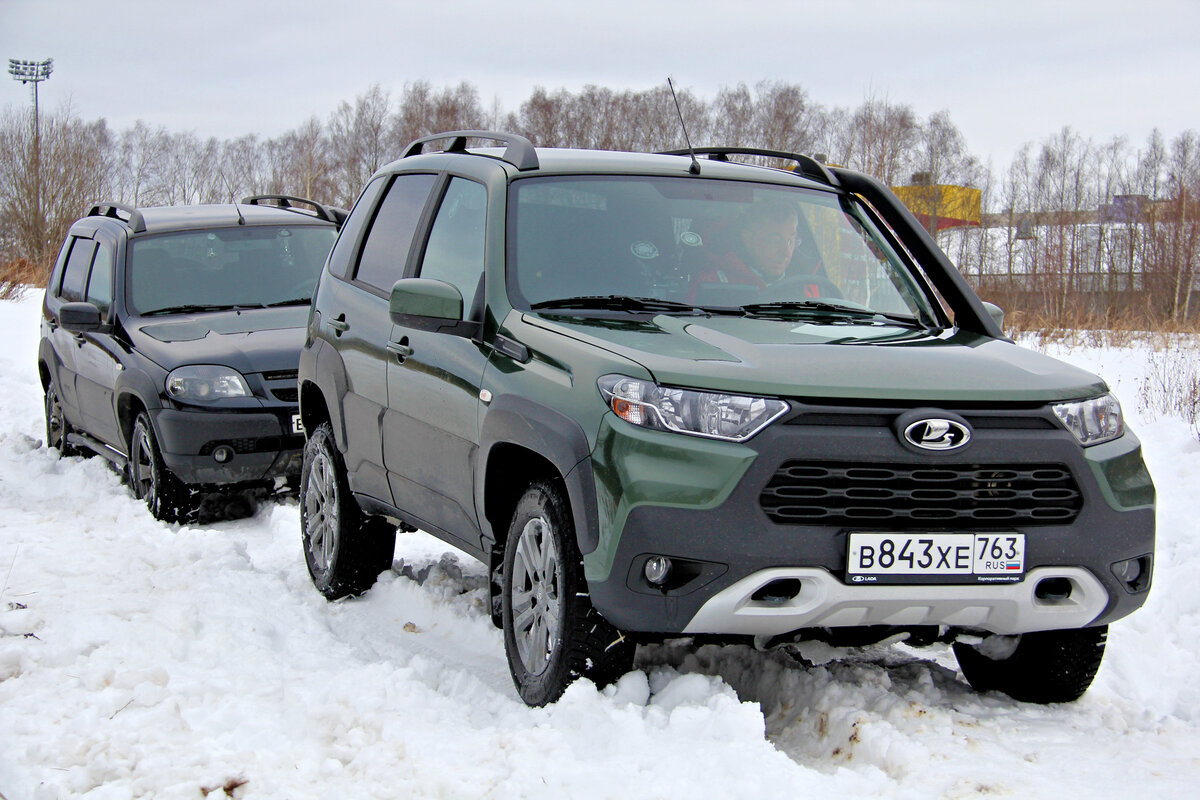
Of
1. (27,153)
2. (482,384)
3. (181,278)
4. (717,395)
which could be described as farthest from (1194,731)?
(27,153)

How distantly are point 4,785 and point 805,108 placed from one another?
5665 centimetres

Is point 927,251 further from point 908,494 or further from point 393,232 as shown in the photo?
point 393,232

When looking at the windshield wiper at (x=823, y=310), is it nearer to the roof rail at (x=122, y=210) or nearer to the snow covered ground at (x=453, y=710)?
the snow covered ground at (x=453, y=710)

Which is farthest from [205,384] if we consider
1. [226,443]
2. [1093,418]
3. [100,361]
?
[1093,418]

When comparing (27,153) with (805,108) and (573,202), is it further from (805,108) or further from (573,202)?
(573,202)

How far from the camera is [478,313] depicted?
14.6ft

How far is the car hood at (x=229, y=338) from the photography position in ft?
24.8

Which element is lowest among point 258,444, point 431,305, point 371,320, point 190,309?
point 258,444

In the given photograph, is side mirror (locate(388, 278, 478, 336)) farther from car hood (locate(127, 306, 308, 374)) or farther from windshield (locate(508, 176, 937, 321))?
car hood (locate(127, 306, 308, 374))

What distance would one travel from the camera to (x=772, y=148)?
27.8 meters

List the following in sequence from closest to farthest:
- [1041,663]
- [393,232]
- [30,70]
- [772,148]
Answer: [1041,663] < [393,232] < [772,148] < [30,70]

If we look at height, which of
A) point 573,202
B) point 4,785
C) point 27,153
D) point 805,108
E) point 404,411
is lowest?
point 4,785

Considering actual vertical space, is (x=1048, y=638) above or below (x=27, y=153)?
below

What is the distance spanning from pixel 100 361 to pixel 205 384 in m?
1.38
